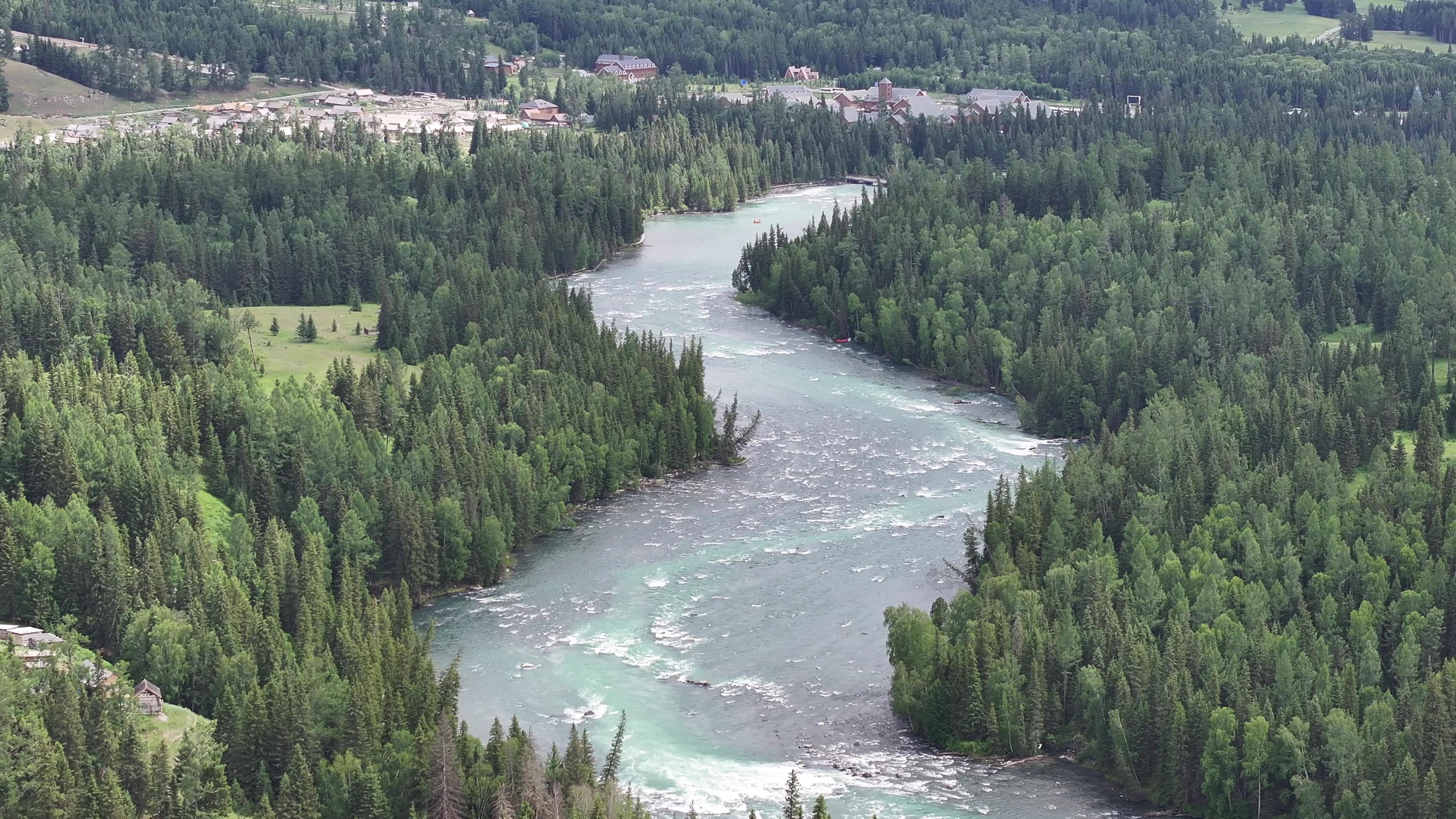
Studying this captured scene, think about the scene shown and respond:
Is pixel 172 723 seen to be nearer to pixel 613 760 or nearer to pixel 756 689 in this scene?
pixel 613 760

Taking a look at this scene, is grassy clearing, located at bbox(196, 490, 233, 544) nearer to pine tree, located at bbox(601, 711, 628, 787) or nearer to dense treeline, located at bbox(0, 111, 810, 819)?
dense treeline, located at bbox(0, 111, 810, 819)

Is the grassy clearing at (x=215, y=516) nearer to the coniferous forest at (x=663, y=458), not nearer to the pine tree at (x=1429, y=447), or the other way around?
the coniferous forest at (x=663, y=458)

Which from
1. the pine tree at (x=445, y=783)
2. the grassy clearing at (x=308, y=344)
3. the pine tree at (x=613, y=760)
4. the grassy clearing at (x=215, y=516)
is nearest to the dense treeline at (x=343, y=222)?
the grassy clearing at (x=308, y=344)

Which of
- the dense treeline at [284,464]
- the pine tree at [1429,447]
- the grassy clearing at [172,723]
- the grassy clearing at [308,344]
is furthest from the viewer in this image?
the grassy clearing at [308,344]

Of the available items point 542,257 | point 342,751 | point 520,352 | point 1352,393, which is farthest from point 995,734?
point 542,257

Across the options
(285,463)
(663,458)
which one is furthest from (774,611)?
(285,463)

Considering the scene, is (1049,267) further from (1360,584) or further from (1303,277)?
(1360,584)
